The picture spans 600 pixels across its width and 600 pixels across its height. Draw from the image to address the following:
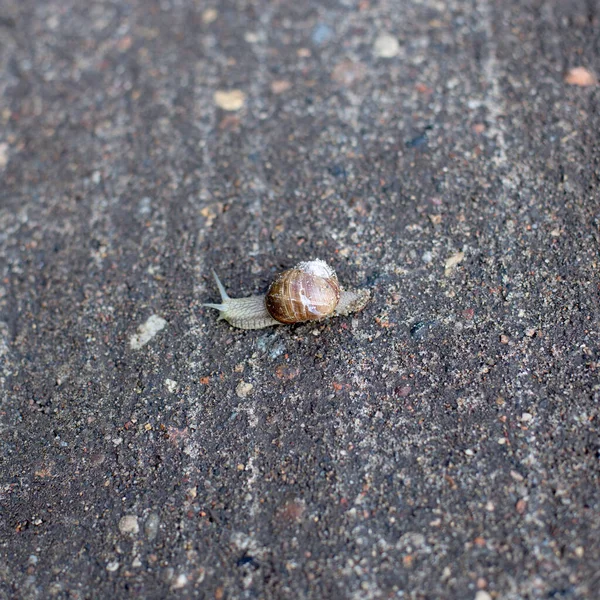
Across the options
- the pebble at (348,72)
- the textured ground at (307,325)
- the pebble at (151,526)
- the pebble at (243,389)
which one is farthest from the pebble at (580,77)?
the pebble at (151,526)

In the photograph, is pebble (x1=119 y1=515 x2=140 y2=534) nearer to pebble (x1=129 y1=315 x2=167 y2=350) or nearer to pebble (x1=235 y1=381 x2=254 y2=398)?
pebble (x1=235 y1=381 x2=254 y2=398)

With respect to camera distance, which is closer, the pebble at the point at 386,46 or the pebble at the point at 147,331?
the pebble at the point at 147,331

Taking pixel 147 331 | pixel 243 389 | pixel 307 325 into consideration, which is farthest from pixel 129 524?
pixel 307 325

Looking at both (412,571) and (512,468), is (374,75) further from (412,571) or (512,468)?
(412,571)

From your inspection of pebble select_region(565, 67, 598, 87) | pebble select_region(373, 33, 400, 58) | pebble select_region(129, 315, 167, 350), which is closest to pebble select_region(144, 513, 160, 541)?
pebble select_region(129, 315, 167, 350)

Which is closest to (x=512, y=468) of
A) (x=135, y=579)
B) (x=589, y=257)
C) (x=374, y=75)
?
(x=589, y=257)

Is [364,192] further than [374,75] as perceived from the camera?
No

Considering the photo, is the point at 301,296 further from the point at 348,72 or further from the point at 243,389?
the point at 348,72

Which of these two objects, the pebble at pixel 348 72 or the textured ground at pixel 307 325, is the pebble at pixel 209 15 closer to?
the textured ground at pixel 307 325
